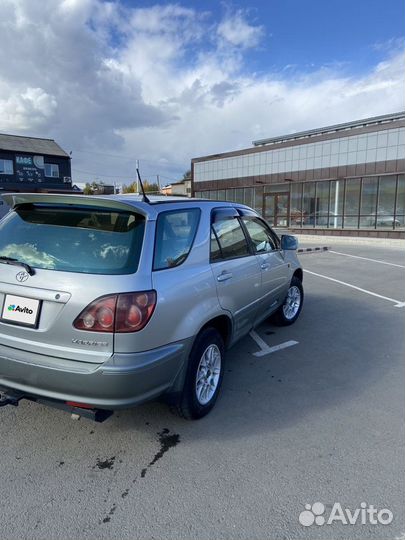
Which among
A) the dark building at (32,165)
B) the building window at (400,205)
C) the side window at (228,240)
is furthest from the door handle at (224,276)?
the dark building at (32,165)

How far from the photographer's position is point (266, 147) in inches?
1001

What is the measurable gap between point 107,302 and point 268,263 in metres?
2.48

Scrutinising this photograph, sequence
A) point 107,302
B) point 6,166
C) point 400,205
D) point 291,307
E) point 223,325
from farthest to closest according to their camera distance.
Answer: point 6,166 → point 400,205 → point 291,307 → point 223,325 → point 107,302

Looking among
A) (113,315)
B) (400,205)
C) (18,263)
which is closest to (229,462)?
(113,315)

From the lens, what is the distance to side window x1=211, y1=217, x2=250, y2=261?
11.0 ft

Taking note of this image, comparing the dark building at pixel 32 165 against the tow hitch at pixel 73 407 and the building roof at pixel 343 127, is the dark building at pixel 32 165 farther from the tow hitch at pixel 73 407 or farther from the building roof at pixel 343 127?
the tow hitch at pixel 73 407

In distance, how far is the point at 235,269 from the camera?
3.54 m

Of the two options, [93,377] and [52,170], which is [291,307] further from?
[52,170]

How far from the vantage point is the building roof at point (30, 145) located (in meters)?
38.2

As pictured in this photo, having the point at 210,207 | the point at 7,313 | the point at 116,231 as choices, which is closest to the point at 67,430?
the point at 7,313

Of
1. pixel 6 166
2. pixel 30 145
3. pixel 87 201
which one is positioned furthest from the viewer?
pixel 30 145

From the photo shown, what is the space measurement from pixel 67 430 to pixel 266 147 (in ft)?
82.1

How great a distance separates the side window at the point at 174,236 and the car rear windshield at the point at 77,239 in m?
0.16

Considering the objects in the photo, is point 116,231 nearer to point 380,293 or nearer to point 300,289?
point 300,289
